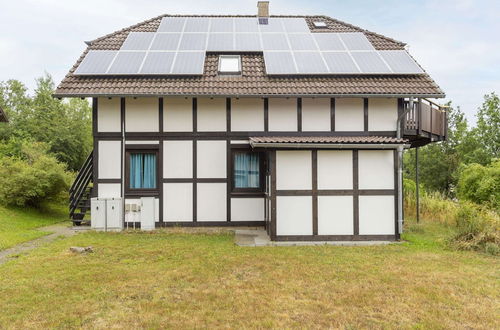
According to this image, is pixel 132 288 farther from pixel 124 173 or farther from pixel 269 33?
pixel 269 33

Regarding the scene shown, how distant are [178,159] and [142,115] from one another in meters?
1.77

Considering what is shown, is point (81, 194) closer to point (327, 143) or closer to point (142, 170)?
point (142, 170)

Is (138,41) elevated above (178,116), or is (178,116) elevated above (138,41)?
(138,41)

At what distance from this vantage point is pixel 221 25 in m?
14.7

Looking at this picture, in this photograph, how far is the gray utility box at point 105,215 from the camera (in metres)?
11.2

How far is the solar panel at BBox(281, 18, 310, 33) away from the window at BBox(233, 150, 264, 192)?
5.66 m

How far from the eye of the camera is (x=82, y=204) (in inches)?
478

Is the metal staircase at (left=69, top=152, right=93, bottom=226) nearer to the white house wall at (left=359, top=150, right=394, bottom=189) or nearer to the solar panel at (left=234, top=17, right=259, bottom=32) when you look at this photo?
the solar panel at (left=234, top=17, right=259, bottom=32)

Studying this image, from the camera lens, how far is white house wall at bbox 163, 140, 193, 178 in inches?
456

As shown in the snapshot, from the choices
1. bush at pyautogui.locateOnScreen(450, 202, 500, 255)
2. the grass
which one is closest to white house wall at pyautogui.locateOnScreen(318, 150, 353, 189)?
bush at pyautogui.locateOnScreen(450, 202, 500, 255)

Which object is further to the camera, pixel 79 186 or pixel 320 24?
pixel 320 24

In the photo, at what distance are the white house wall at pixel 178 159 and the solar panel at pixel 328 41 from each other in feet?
19.4

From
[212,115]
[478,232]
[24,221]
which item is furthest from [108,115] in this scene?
[478,232]

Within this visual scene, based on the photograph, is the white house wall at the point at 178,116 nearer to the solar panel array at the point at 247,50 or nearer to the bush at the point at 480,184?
the solar panel array at the point at 247,50
